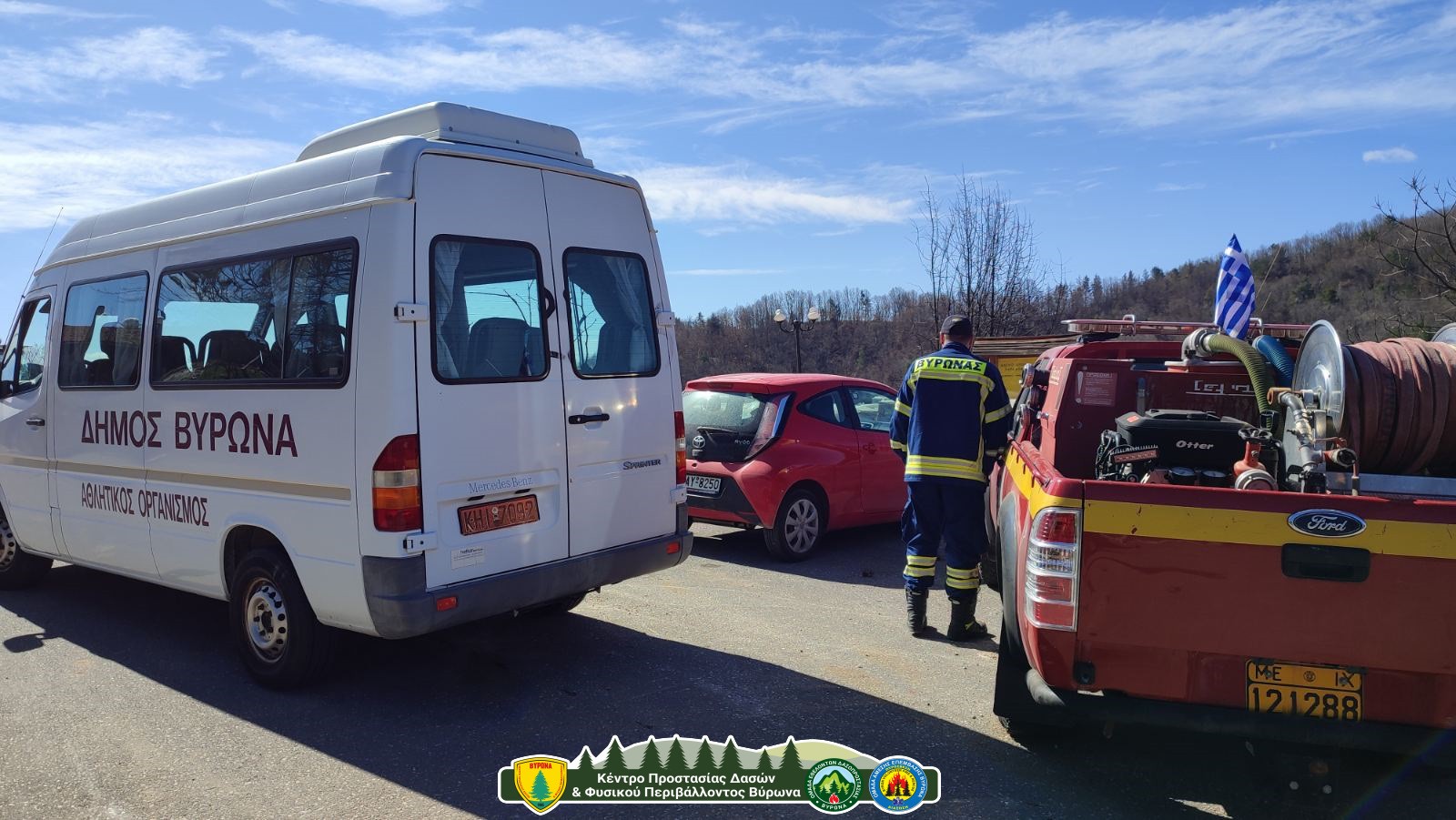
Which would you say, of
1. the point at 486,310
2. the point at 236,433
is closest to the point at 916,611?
the point at 486,310

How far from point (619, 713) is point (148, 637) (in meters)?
3.48

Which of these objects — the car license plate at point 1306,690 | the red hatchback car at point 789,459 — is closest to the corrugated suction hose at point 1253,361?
the car license plate at point 1306,690

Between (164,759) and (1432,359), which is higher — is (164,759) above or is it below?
below

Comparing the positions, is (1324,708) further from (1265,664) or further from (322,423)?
(322,423)

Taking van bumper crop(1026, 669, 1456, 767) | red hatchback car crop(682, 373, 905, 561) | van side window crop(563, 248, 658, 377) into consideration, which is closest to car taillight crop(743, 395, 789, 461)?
red hatchback car crop(682, 373, 905, 561)

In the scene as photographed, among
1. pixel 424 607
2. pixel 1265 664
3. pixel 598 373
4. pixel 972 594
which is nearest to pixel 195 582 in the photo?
pixel 424 607

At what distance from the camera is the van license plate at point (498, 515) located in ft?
15.0

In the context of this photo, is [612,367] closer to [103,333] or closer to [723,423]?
[723,423]

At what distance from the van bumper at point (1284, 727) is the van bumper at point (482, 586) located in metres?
2.69

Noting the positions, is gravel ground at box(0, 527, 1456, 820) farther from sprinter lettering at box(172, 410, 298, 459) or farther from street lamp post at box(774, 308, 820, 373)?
street lamp post at box(774, 308, 820, 373)

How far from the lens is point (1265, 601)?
314 cm

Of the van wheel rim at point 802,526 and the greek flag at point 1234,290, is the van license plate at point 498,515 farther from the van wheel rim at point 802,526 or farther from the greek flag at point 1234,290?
the greek flag at point 1234,290

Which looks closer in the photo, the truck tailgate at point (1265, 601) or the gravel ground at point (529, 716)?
the truck tailgate at point (1265, 601)

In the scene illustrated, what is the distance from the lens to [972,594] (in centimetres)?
578
